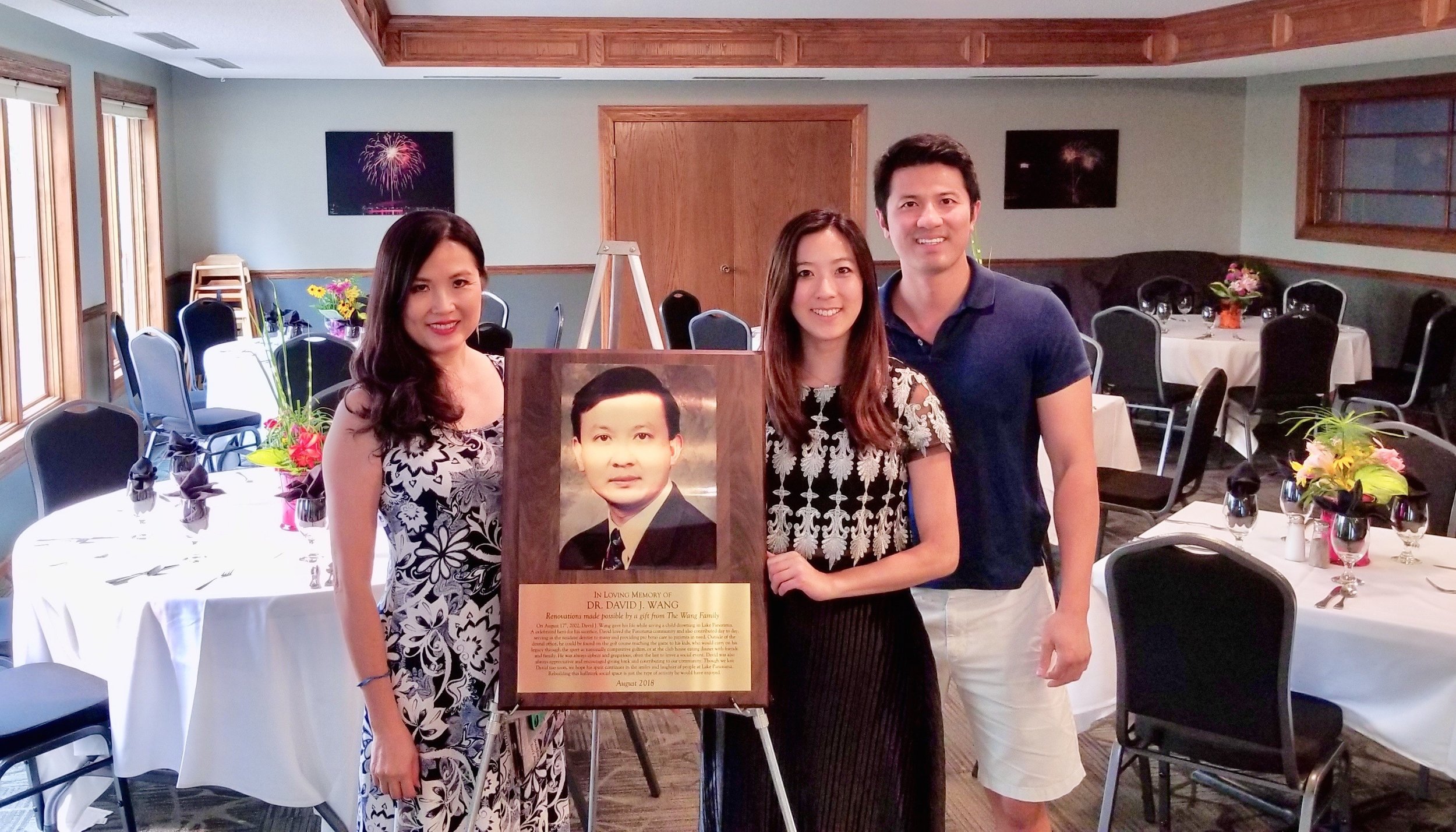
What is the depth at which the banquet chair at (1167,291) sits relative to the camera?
8484 mm

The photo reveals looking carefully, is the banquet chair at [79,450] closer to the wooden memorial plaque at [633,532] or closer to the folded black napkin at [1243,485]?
the wooden memorial plaque at [633,532]

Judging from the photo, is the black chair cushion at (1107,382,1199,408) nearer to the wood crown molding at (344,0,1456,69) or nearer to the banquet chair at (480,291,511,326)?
the wood crown molding at (344,0,1456,69)

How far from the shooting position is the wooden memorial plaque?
6.03ft

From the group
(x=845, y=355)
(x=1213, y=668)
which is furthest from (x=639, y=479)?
(x=1213, y=668)

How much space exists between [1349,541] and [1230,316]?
5.05m

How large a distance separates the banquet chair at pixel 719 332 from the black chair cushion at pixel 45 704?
429cm

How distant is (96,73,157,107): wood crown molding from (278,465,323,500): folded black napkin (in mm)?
5635

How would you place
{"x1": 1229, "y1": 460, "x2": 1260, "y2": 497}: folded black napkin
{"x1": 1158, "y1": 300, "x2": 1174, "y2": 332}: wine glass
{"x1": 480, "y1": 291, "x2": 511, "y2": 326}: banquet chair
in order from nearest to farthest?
1. {"x1": 1229, "y1": 460, "x2": 1260, "y2": 497}: folded black napkin
2. {"x1": 1158, "y1": 300, "x2": 1174, "y2": 332}: wine glass
3. {"x1": 480, "y1": 291, "x2": 511, "y2": 326}: banquet chair

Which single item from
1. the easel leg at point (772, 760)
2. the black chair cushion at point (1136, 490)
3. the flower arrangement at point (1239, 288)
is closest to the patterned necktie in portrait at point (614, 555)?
the easel leg at point (772, 760)

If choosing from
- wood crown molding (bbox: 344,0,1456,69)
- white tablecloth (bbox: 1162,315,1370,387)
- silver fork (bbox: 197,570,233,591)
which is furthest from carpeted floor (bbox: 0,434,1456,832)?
wood crown molding (bbox: 344,0,1456,69)

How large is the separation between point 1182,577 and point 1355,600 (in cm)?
57

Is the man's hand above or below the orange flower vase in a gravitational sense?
below

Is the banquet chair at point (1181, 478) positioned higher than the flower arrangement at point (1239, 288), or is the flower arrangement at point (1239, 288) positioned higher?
the flower arrangement at point (1239, 288)

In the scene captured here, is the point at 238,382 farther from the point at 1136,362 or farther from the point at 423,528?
the point at 423,528
